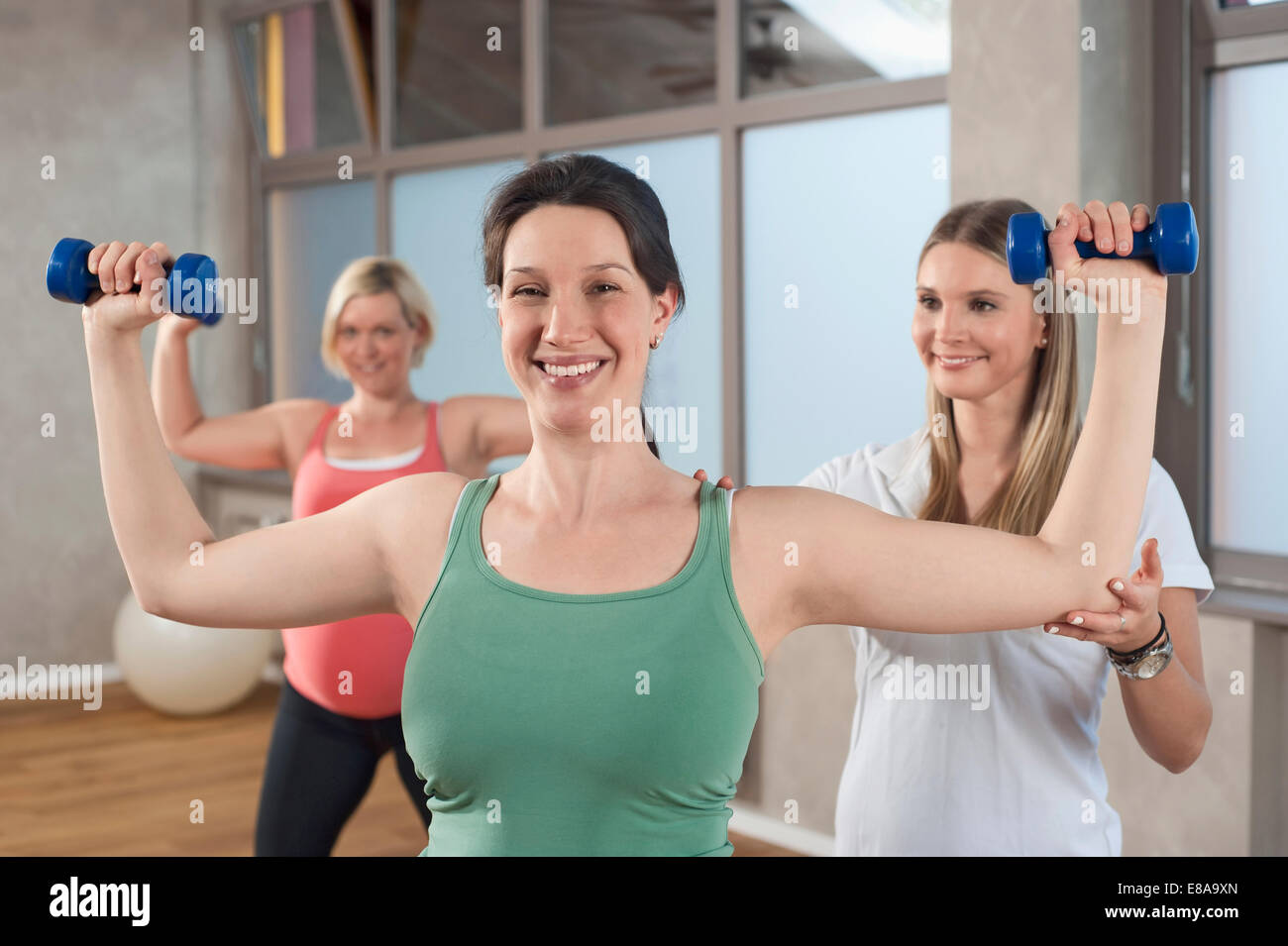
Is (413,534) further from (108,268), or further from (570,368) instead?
(108,268)

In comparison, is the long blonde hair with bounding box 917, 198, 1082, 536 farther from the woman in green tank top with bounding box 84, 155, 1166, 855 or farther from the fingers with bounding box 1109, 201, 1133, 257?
the fingers with bounding box 1109, 201, 1133, 257

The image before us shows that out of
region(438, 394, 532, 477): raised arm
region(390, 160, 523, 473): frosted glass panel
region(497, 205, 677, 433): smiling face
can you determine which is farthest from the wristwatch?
region(390, 160, 523, 473): frosted glass panel

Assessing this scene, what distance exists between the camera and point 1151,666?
4.37ft

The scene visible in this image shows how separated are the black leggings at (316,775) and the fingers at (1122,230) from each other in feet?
5.15

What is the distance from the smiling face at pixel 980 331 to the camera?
1.50m

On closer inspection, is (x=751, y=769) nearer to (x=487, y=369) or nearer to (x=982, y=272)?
(x=487, y=369)

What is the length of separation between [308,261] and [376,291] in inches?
119

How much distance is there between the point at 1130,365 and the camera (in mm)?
1112

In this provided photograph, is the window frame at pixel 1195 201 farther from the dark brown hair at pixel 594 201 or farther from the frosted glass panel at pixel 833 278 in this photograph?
the dark brown hair at pixel 594 201

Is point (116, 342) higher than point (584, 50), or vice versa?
point (584, 50)

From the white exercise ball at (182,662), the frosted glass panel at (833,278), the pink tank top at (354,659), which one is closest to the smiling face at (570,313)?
the pink tank top at (354,659)

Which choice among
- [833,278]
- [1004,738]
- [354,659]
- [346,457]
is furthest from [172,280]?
[833,278]
